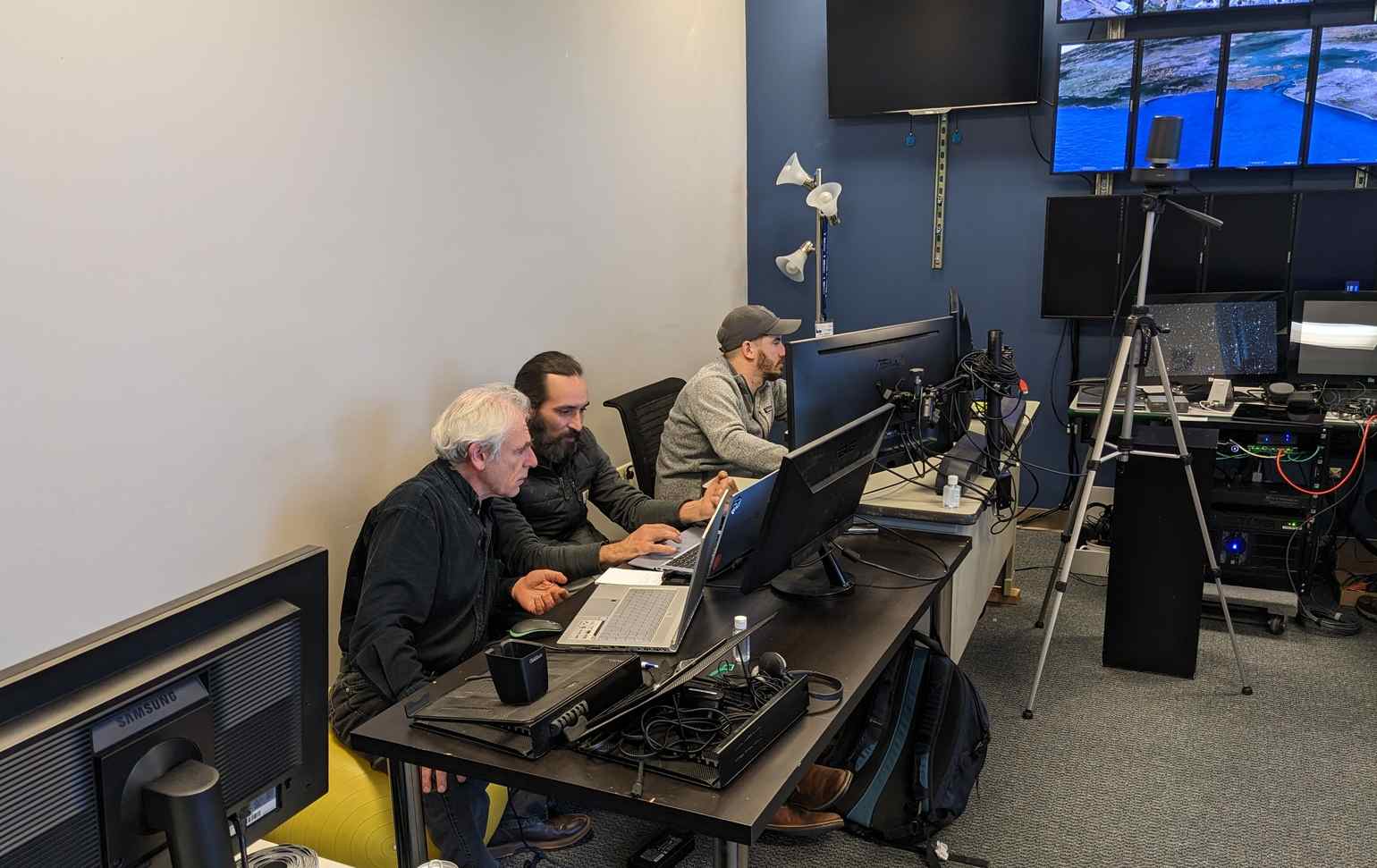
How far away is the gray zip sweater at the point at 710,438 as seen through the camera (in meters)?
3.21

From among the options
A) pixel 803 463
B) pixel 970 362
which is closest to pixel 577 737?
pixel 803 463

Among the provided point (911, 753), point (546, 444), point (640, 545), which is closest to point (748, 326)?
point (546, 444)

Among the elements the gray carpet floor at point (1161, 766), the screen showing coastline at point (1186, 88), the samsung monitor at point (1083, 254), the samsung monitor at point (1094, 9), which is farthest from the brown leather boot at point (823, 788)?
the samsung monitor at point (1094, 9)

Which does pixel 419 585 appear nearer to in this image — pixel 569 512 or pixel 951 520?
pixel 569 512

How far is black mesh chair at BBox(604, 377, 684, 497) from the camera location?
3.46m

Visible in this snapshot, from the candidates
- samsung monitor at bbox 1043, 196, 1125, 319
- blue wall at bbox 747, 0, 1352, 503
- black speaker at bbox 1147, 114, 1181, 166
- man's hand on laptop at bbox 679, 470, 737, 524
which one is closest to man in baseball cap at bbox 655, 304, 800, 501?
man's hand on laptop at bbox 679, 470, 737, 524

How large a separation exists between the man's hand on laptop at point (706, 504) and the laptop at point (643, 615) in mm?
551

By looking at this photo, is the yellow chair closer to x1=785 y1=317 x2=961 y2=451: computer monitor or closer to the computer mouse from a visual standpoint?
the computer mouse

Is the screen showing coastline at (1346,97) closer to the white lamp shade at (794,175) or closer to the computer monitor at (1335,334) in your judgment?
the computer monitor at (1335,334)

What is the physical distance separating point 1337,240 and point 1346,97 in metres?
0.58

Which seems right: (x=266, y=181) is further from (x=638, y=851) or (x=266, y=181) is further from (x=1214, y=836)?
(x=1214, y=836)

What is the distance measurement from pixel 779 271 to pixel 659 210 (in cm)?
118

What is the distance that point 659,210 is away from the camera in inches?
176

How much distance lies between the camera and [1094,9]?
4.52 meters
